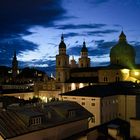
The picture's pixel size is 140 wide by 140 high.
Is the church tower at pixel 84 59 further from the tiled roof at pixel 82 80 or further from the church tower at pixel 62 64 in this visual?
the tiled roof at pixel 82 80

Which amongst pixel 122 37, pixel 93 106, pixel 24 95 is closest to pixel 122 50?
pixel 122 37

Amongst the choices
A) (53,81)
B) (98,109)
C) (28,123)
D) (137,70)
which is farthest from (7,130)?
(53,81)

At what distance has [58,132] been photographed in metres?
32.4

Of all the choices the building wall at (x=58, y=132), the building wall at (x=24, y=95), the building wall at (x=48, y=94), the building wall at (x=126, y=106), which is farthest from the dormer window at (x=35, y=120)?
the building wall at (x=48, y=94)

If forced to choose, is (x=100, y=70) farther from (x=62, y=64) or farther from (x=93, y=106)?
(x=93, y=106)

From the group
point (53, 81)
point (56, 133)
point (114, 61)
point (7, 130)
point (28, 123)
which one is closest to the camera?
point (7, 130)

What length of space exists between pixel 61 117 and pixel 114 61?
70.4 meters

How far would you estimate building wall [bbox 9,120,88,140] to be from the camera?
1147 inches

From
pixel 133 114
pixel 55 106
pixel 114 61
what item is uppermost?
pixel 114 61

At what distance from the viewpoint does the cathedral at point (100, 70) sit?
311 ft

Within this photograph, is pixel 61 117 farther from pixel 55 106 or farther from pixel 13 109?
pixel 13 109

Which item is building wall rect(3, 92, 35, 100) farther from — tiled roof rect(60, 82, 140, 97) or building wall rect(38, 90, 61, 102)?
Answer: tiled roof rect(60, 82, 140, 97)

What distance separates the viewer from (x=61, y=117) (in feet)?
112

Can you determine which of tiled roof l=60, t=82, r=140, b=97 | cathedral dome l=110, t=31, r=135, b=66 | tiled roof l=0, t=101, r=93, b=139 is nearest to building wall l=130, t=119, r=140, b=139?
tiled roof l=0, t=101, r=93, b=139
